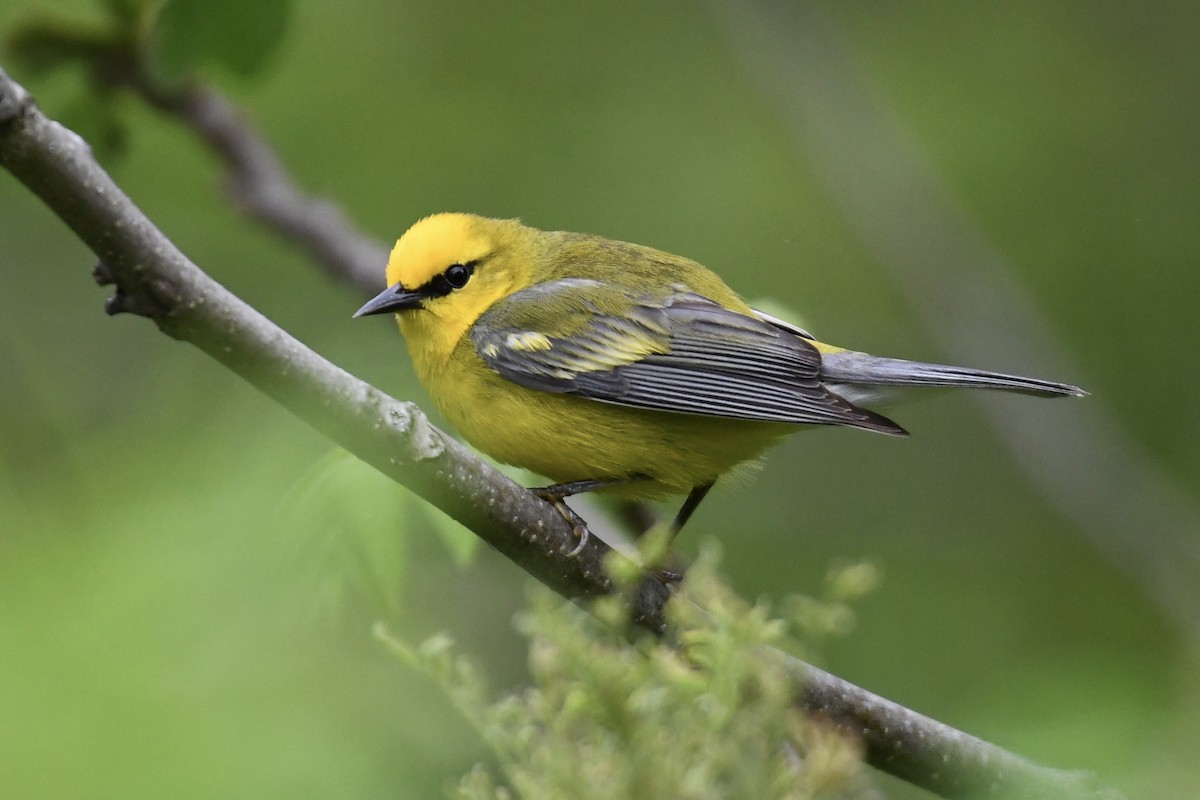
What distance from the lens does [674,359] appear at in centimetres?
421

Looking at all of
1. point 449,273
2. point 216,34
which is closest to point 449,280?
point 449,273

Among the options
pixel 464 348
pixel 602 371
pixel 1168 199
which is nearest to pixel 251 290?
pixel 464 348

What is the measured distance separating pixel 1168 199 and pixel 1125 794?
188 inches

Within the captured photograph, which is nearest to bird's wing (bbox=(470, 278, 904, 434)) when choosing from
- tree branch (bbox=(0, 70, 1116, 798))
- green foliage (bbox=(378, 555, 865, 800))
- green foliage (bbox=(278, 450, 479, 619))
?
tree branch (bbox=(0, 70, 1116, 798))

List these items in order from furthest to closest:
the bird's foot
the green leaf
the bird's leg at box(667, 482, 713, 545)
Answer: the bird's leg at box(667, 482, 713, 545) < the green leaf < the bird's foot

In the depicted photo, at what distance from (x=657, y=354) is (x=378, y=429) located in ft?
6.52

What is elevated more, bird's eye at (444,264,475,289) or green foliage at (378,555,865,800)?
bird's eye at (444,264,475,289)

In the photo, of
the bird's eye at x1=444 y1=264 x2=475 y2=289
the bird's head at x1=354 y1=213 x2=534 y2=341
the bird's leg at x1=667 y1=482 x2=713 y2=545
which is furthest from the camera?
the bird's eye at x1=444 y1=264 x2=475 y2=289

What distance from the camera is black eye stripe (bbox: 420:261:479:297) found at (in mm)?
4395

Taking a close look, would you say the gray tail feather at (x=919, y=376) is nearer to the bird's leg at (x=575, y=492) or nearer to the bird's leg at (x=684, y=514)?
the bird's leg at (x=684, y=514)

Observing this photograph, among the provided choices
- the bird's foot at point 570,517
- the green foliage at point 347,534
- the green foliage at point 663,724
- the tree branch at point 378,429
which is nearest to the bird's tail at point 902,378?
the bird's foot at point 570,517

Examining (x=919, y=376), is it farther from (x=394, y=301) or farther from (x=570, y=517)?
(x=394, y=301)

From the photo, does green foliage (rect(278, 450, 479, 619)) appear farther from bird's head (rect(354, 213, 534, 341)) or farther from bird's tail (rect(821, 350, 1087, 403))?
bird's tail (rect(821, 350, 1087, 403))

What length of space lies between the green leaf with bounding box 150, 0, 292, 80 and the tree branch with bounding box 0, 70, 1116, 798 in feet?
5.02
